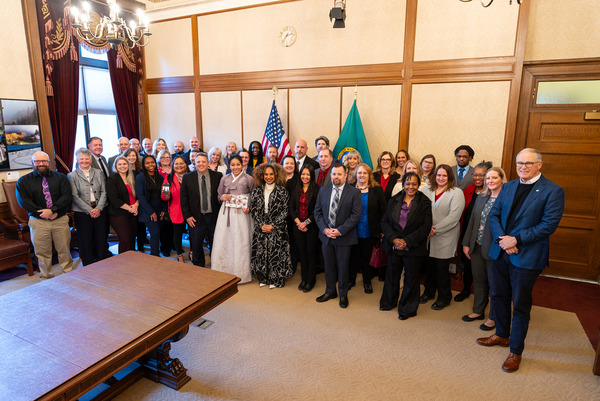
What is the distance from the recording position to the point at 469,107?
4.66 metres

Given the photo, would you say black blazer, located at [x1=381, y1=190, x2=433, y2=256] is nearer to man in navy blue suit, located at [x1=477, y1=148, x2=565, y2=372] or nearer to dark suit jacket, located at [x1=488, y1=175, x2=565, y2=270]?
man in navy blue suit, located at [x1=477, y1=148, x2=565, y2=372]

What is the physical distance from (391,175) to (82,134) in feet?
18.1

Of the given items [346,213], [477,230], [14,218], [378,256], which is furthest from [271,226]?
[14,218]

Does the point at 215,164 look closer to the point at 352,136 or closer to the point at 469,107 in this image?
the point at 352,136

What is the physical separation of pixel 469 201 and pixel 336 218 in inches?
59.8

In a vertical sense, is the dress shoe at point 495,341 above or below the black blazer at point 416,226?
below

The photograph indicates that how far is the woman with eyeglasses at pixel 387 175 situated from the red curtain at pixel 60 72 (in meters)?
5.04

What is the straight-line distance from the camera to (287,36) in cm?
557

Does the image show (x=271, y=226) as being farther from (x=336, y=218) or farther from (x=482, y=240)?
(x=482, y=240)

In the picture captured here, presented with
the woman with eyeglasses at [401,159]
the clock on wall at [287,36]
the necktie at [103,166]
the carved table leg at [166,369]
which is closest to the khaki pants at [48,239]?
the necktie at [103,166]

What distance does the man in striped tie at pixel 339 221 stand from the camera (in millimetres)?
3635

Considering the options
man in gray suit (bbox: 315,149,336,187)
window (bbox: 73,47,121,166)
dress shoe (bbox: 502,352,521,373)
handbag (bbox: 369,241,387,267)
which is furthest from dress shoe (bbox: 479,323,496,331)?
window (bbox: 73,47,121,166)

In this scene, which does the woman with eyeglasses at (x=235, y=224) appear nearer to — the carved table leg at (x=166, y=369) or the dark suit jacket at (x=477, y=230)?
the carved table leg at (x=166, y=369)

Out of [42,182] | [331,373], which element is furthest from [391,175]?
[42,182]
